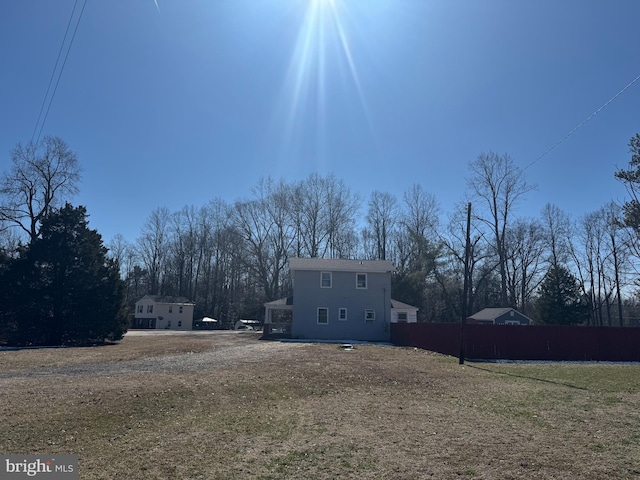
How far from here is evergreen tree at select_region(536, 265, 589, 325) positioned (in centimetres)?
4444

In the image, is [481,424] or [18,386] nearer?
[481,424]

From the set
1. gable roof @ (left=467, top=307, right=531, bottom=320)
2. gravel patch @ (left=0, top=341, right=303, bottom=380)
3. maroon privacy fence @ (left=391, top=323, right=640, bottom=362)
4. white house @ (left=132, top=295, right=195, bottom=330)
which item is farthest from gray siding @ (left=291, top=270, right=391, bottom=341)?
white house @ (left=132, top=295, right=195, bottom=330)

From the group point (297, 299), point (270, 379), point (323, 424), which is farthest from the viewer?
point (297, 299)

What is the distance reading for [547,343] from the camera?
22750mm

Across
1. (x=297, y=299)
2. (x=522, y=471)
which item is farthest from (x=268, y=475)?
(x=297, y=299)

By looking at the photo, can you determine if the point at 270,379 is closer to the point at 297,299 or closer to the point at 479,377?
the point at 479,377

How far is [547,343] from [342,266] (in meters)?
15.9

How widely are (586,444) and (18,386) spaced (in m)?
11.3

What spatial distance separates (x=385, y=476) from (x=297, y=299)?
2954 cm

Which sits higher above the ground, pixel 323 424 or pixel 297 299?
pixel 297 299

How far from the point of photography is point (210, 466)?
207 inches

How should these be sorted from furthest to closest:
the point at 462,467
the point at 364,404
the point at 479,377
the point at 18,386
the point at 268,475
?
the point at 479,377, the point at 18,386, the point at 364,404, the point at 462,467, the point at 268,475

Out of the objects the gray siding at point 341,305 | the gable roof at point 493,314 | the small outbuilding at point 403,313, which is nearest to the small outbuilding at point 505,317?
the gable roof at point 493,314

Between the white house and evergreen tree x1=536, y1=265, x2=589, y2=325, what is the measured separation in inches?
1664
